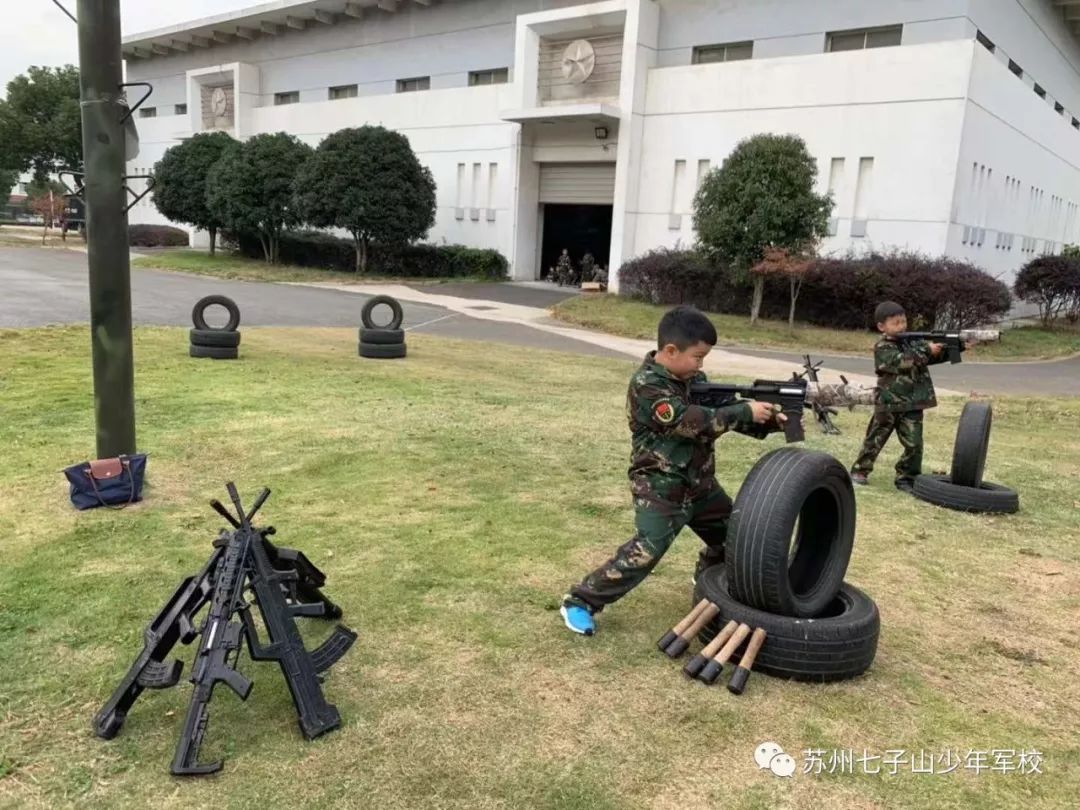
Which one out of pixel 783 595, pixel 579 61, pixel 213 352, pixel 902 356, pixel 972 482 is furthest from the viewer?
pixel 579 61

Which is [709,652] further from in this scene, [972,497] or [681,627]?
[972,497]

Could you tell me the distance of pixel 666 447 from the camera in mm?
3695

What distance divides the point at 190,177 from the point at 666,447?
1399 inches

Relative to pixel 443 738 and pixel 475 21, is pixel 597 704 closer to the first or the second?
pixel 443 738

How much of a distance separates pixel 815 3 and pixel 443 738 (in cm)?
2516

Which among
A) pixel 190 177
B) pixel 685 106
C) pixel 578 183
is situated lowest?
pixel 190 177

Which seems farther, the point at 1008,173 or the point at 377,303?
the point at 1008,173

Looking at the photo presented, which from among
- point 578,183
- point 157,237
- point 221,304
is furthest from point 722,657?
point 157,237

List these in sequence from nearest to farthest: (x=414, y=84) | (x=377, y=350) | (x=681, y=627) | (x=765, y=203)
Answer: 1. (x=681, y=627)
2. (x=377, y=350)
3. (x=765, y=203)
4. (x=414, y=84)

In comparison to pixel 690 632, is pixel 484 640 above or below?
below

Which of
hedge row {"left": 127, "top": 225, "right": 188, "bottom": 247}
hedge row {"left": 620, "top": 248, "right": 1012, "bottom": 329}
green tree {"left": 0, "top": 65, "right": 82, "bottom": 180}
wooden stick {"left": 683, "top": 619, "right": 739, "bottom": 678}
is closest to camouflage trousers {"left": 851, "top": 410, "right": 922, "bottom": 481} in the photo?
wooden stick {"left": 683, "top": 619, "right": 739, "bottom": 678}

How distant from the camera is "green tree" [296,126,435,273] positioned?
92.8ft

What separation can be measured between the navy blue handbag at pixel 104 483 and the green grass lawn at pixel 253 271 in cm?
2376

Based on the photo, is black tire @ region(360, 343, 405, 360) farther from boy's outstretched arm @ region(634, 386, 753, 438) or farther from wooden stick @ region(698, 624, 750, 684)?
wooden stick @ region(698, 624, 750, 684)
